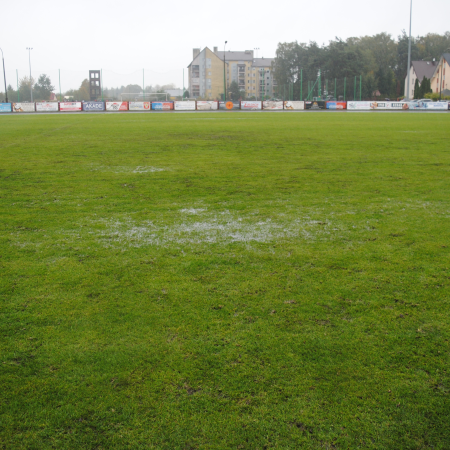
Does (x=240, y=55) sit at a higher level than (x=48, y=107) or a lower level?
higher

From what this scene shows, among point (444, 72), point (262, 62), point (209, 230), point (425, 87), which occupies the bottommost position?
point (209, 230)

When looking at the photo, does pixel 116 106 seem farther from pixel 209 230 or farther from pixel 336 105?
pixel 209 230

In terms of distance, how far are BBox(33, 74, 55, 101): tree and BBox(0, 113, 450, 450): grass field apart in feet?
198

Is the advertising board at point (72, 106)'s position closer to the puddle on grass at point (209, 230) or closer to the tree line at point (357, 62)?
the tree line at point (357, 62)

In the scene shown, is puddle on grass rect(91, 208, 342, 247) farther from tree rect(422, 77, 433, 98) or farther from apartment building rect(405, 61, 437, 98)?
apartment building rect(405, 61, 437, 98)

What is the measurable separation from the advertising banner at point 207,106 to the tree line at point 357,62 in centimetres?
2444

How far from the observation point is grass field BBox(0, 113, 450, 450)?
7.68 feet

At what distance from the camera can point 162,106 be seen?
47.9 meters

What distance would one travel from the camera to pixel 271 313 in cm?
349

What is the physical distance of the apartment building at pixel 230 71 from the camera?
111188 mm

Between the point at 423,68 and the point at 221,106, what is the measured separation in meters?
56.0

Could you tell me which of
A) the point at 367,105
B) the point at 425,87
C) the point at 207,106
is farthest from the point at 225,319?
the point at 425,87

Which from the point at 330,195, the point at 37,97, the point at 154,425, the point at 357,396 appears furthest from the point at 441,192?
the point at 37,97

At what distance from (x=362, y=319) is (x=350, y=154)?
9900 mm
